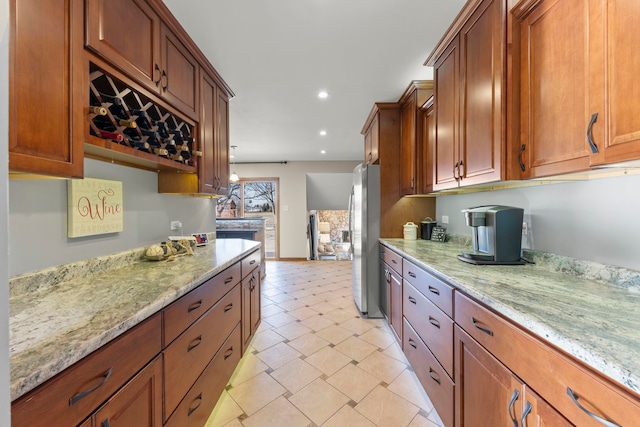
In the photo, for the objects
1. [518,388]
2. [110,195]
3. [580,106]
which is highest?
[580,106]

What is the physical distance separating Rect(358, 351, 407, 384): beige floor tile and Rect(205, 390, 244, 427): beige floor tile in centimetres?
97

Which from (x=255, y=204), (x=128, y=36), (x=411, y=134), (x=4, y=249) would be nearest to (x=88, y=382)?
(x=4, y=249)

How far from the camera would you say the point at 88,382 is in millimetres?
682

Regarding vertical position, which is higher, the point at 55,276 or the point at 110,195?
the point at 110,195

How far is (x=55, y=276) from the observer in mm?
1150

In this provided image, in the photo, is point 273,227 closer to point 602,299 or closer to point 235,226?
point 235,226

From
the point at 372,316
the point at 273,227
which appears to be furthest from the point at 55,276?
the point at 273,227

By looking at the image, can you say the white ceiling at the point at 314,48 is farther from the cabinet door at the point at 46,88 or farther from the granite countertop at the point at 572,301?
the granite countertop at the point at 572,301

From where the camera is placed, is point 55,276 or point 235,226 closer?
point 55,276

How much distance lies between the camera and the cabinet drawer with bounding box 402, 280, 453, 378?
1331mm

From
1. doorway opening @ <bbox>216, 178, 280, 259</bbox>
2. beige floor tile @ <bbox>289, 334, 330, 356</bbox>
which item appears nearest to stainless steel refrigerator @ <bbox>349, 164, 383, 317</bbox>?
beige floor tile @ <bbox>289, 334, 330, 356</bbox>

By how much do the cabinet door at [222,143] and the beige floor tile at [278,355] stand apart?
59.7 inches

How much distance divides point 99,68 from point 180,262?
3.61 feet

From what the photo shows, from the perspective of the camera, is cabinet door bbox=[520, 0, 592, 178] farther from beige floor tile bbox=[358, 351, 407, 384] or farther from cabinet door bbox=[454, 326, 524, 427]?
beige floor tile bbox=[358, 351, 407, 384]
